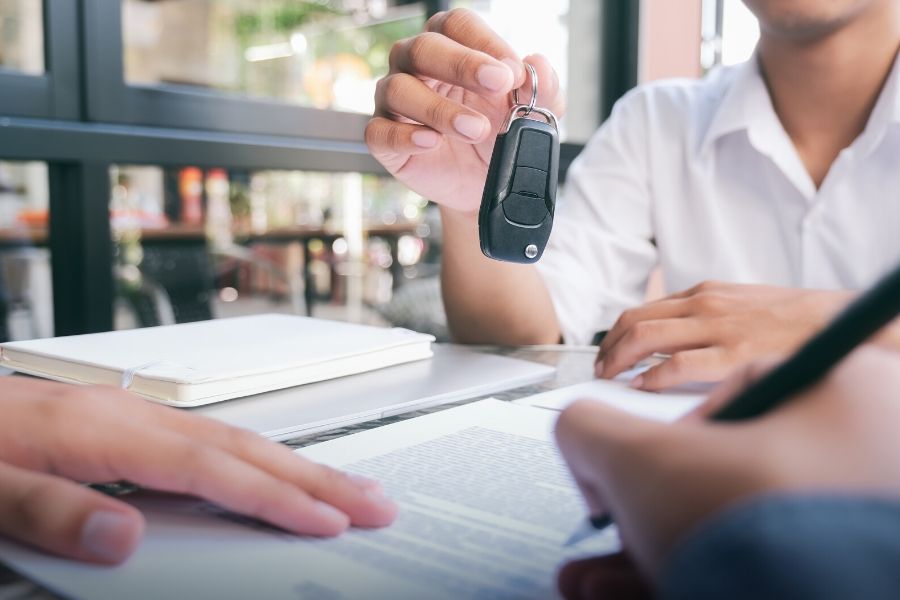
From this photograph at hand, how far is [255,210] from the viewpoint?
17.5ft

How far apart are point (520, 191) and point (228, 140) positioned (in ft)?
2.25

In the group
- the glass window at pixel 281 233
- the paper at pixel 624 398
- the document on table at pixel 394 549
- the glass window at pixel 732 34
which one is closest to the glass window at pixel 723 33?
the glass window at pixel 732 34

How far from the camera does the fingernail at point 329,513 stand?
0.30 metres

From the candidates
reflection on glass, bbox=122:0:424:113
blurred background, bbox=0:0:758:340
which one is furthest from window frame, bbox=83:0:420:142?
reflection on glass, bbox=122:0:424:113

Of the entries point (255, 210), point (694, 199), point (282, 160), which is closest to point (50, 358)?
point (282, 160)

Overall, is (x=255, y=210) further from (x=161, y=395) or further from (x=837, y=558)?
(x=837, y=558)

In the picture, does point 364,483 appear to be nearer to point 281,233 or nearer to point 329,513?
point 329,513

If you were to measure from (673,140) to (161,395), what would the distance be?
2.86 feet

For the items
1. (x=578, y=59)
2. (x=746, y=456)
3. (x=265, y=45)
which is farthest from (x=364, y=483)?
(x=265, y=45)

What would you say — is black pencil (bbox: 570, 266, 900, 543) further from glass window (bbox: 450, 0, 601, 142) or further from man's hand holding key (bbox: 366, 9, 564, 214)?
glass window (bbox: 450, 0, 601, 142)

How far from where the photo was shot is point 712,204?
108cm

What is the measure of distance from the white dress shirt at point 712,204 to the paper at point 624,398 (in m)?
0.35

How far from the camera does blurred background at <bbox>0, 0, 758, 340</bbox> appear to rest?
3.23ft

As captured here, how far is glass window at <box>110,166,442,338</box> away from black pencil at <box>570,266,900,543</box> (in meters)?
3.49
